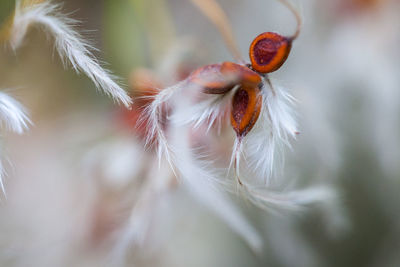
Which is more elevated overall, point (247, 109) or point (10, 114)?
point (10, 114)

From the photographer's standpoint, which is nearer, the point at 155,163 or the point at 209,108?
the point at 209,108

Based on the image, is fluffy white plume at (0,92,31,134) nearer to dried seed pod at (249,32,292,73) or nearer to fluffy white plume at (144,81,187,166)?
fluffy white plume at (144,81,187,166)

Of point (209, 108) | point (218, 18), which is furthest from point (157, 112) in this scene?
point (218, 18)

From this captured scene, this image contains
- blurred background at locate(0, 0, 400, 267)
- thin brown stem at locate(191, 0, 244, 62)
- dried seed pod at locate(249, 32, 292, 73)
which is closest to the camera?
dried seed pod at locate(249, 32, 292, 73)

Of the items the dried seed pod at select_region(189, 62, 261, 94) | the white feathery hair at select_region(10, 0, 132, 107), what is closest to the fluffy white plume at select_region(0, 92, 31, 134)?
the white feathery hair at select_region(10, 0, 132, 107)

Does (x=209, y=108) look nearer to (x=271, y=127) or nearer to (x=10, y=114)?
(x=271, y=127)

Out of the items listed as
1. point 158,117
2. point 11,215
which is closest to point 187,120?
point 158,117

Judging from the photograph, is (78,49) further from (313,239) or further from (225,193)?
(313,239)
